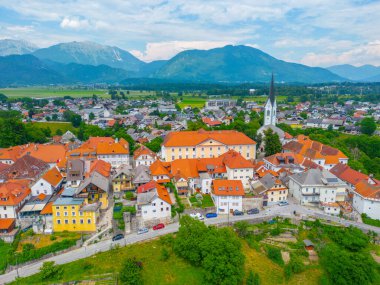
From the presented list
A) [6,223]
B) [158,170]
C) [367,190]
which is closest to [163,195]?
[158,170]

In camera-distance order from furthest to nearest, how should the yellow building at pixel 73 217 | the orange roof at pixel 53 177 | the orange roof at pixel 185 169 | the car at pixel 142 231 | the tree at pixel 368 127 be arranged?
1. the tree at pixel 368 127
2. the orange roof at pixel 185 169
3. the orange roof at pixel 53 177
4. the yellow building at pixel 73 217
5. the car at pixel 142 231

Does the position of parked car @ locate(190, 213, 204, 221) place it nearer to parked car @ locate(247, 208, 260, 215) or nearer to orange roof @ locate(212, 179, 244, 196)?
orange roof @ locate(212, 179, 244, 196)

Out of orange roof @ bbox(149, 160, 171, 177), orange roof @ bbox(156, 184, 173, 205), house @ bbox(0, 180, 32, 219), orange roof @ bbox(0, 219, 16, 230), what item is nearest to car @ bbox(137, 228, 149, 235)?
orange roof @ bbox(156, 184, 173, 205)

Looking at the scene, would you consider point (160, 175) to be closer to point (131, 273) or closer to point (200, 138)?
point (200, 138)

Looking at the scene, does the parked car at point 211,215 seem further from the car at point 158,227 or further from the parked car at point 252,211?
the car at point 158,227

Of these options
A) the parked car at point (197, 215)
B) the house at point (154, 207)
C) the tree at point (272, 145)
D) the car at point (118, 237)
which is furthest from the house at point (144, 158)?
the tree at point (272, 145)

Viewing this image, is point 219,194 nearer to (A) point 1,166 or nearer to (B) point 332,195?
(B) point 332,195
